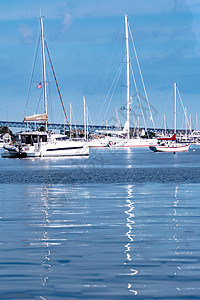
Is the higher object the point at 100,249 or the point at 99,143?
the point at 100,249

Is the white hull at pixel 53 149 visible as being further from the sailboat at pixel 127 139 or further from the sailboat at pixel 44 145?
the sailboat at pixel 127 139

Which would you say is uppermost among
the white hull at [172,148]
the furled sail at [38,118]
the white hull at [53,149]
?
the furled sail at [38,118]

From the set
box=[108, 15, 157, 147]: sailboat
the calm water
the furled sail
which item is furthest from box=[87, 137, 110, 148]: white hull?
the calm water

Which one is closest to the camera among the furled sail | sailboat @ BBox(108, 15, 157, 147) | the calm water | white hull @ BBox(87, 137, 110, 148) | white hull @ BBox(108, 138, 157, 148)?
the calm water

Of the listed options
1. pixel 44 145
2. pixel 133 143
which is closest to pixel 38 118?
pixel 44 145

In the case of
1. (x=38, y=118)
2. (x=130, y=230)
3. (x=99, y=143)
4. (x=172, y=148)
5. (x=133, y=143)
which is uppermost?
(x=38, y=118)

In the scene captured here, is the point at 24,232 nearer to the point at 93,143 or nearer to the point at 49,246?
the point at 49,246

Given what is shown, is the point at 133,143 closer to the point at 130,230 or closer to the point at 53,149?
the point at 53,149

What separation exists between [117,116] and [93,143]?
22.0 m

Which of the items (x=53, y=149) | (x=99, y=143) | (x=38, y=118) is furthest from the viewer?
(x=99, y=143)

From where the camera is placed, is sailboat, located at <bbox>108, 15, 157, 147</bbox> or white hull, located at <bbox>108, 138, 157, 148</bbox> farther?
white hull, located at <bbox>108, 138, 157, 148</bbox>

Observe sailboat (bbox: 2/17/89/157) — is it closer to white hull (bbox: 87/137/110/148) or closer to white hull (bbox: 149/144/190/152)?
white hull (bbox: 149/144/190/152)

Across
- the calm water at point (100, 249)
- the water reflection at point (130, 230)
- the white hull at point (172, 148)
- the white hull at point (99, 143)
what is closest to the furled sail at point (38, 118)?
the white hull at point (172, 148)

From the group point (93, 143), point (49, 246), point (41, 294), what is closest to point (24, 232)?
point (49, 246)
